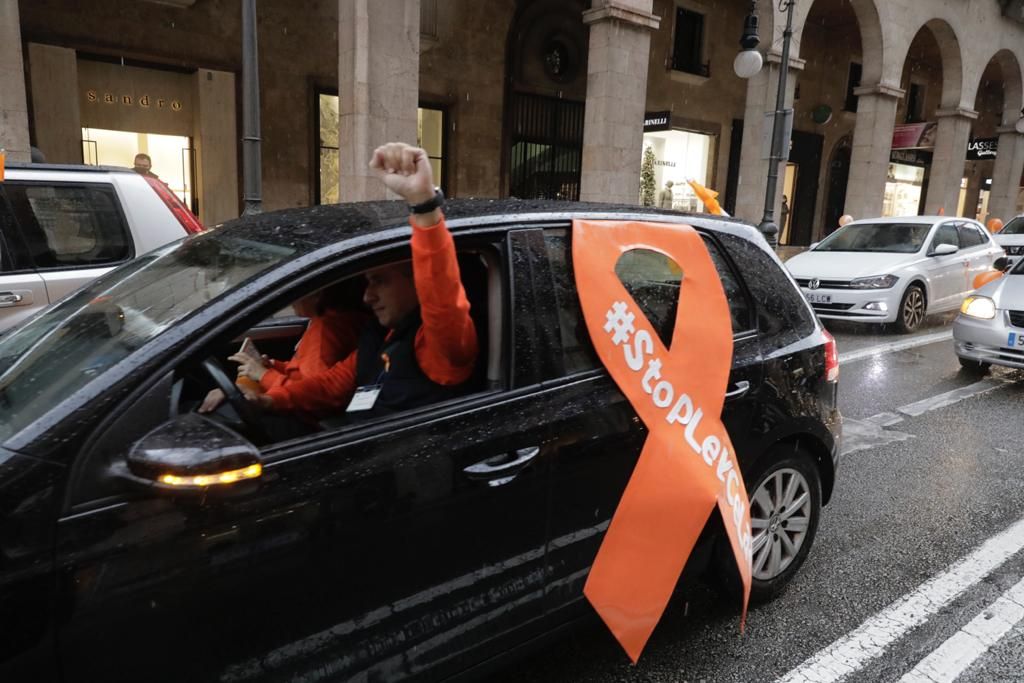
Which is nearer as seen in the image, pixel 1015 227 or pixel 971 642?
pixel 971 642

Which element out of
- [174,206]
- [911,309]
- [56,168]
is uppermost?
[56,168]

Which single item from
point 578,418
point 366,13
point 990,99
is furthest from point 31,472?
point 990,99

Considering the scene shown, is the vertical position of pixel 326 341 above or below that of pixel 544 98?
below

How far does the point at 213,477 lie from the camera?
1.67 m

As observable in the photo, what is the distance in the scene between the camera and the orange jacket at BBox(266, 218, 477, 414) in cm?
211

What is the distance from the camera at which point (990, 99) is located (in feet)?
113

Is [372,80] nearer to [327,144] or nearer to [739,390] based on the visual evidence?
[327,144]

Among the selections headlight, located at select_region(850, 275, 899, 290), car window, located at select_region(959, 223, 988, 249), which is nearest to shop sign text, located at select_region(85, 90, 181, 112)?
headlight, located at select_region(850, 275, 899, 290)

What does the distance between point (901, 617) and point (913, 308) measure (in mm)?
8200

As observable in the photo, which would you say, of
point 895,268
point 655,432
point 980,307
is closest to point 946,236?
point 895,268

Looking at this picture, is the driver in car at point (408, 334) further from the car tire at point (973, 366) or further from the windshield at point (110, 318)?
the car tire at point (973, 366)

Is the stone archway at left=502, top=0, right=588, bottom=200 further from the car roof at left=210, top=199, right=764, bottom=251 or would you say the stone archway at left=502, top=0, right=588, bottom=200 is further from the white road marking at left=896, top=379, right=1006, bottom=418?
the car roof at left=210, top=199, right=764, bottom=251

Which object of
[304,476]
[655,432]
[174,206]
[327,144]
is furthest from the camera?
[327,144]

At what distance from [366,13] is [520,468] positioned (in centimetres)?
989
